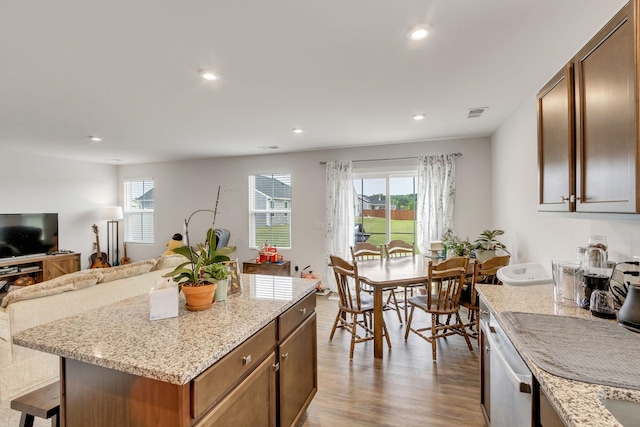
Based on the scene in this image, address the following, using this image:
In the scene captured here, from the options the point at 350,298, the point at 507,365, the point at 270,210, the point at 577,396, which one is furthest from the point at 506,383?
the point at 270,210

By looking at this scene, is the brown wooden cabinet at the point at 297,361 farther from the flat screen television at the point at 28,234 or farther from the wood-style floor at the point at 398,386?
the flat screen television at the point at 28,234

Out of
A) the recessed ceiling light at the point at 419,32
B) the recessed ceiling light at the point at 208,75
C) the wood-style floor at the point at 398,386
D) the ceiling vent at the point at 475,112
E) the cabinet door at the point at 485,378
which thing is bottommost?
the wood-style floor at the point at 398,386

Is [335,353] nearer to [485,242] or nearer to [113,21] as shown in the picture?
[485,242]

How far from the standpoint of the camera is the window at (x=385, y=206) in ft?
15.7

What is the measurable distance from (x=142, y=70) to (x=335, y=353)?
9.74ft

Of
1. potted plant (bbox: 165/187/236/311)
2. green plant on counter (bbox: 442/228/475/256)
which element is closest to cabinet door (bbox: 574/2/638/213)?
potted plant (bbox: 165/187/236/311)

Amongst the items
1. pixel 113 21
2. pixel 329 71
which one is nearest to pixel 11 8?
pixel 113 21

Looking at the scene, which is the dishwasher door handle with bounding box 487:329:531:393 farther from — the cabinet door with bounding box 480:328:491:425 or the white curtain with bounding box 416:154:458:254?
the white curtain with bounding box 416:154:458:254

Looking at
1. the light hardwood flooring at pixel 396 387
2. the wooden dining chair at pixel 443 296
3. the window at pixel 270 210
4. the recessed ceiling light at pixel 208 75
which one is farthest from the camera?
the window at pixel 270 210

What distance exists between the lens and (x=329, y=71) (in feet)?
7.38

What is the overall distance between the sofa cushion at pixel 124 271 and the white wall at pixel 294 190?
2.66 m

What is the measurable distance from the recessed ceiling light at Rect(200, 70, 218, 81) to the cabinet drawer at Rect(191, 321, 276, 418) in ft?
6.23

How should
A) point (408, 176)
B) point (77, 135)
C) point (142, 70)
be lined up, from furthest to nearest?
point (408, 176), point (77, 135), point (142, 70)

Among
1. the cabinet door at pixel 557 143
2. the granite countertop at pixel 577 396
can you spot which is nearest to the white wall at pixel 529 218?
the cabinet door at pixel 557 143
